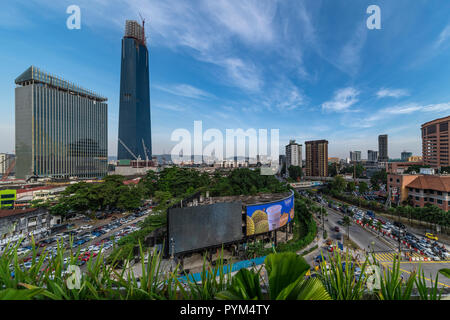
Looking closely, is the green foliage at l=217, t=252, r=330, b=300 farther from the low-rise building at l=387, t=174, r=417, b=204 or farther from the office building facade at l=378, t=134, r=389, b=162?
the office building facade at l=378, t=134, r=389, b=162

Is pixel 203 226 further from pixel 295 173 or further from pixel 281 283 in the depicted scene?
pixel 295 173

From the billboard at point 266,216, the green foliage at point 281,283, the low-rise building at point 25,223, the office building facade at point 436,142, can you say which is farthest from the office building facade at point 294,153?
the green foliage at point 281,283

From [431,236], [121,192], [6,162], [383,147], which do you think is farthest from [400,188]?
[6,162]

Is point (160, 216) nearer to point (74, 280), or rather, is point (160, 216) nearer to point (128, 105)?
→ point (74, 280)

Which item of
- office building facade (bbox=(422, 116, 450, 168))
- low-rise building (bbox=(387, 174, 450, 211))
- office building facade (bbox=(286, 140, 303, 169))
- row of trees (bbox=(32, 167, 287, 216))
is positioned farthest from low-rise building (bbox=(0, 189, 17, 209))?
office building facade (bbox=(422, 116, 450, 168))

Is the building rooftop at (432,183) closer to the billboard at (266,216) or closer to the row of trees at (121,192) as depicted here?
the row of trees at (121,192)
